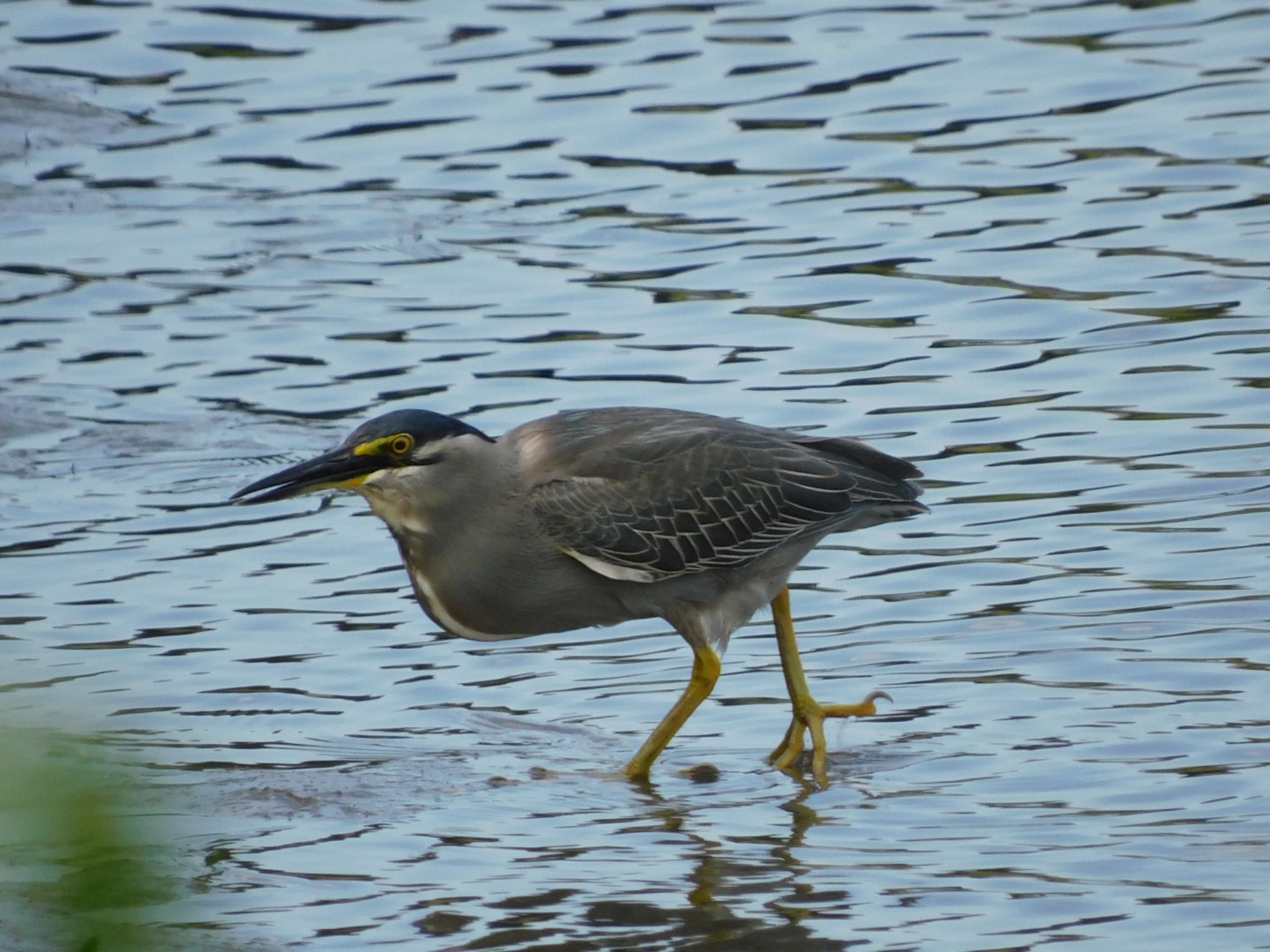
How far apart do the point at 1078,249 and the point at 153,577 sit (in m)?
5.49

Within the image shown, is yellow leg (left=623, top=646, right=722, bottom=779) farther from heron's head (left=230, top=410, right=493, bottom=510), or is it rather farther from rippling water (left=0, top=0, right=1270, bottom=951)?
heron's head (left=230, top=410, right=493, bottom=510)

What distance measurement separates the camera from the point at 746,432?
6.89m

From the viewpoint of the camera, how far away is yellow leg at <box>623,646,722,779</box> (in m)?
6.29

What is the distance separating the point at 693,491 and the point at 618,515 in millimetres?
331

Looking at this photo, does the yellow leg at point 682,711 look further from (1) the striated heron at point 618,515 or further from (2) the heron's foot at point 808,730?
(2) the heron's foot at point 808,730

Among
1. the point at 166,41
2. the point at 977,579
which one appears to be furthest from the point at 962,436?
the point at 166,41

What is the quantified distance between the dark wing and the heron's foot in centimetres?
52

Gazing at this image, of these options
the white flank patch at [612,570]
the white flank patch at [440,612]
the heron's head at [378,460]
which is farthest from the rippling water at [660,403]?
the heron's head at [378,460]

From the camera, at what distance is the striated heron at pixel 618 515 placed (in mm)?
6195

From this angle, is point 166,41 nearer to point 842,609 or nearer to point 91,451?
point 91,451

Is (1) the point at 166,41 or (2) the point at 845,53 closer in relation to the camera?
(2) the point at 845,53

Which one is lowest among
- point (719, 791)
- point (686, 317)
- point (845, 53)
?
point (719, 791)

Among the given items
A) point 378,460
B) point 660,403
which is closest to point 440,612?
point 378,460

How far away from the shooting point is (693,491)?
6617mm
